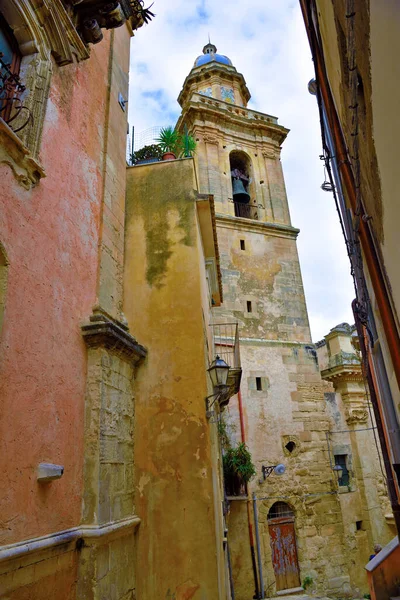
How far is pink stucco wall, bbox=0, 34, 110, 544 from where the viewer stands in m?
3.53

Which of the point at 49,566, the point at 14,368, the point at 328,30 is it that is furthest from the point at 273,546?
the point at 328,30

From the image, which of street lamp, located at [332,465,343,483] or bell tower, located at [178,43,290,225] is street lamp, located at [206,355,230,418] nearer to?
street lamp, located at [332,465,343,483]

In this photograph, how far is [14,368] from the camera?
11.9 ft

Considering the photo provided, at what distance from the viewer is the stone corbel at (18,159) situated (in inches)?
149

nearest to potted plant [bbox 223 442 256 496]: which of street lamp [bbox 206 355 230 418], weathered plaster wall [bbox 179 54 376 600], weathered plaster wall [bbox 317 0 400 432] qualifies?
weathered plaster wall [bbox 179 54 376 600]

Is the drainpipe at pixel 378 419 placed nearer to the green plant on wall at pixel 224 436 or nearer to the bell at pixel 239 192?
the green plant on wall at pixel 224 436

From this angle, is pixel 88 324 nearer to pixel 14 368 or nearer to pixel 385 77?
pixel 14 368

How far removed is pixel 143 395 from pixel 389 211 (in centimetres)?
409

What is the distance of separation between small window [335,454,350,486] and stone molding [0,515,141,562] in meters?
12.1

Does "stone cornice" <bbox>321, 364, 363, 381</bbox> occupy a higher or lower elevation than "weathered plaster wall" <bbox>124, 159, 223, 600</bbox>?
higher

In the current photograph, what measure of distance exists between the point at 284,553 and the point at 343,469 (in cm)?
408

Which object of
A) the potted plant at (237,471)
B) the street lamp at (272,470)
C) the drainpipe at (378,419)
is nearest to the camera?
the drainpipe at (378,419)

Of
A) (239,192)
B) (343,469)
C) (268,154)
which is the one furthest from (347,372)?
(268,154)

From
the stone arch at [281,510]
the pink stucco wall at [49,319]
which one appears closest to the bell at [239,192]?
the stone arch at [281,510]
